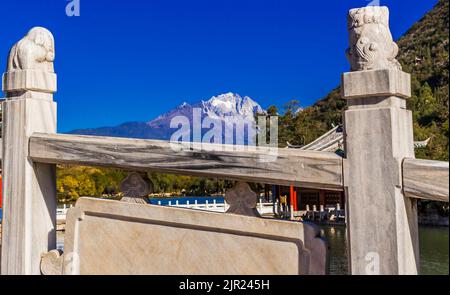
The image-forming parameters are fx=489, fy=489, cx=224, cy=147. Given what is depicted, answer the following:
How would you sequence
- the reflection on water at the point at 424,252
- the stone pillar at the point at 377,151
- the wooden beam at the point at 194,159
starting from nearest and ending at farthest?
the stone pillar at the point at 377,151
the wooden beam at the point at 194,159
the reflection on water at the point at 424,252

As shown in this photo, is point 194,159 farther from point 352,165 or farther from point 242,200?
point 352,165

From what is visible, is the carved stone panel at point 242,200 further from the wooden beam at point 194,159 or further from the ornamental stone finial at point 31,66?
the ornamental stone finial at point 31,66

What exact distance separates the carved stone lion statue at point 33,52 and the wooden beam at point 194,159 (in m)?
0.46

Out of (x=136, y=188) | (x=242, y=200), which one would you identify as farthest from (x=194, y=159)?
(x=136, y=188)

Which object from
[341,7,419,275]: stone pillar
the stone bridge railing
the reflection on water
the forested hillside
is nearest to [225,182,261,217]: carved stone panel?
the stone bridge railing

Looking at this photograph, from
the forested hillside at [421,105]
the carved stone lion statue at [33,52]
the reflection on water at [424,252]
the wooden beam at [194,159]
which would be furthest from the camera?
the forested hillside at [421,105]

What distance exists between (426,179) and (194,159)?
1.15 m

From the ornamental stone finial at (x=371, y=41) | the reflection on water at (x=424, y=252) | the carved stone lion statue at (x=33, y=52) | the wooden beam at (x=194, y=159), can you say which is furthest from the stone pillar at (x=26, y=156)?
the reflection on water at (x=424, y=252)

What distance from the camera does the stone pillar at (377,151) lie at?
2.11 meters

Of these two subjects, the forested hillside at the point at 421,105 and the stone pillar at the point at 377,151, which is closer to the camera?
the stone pillar at the point at 377,151

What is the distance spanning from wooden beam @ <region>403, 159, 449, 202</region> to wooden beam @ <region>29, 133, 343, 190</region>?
0.30 meters

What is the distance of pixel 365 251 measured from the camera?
86.8 inches

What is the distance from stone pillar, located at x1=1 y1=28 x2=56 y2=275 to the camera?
3.15 metres
